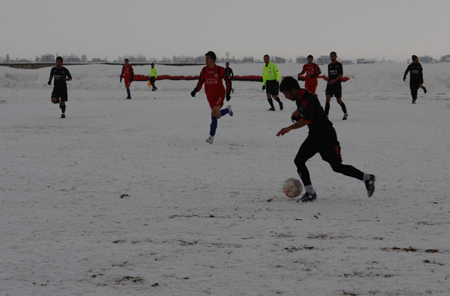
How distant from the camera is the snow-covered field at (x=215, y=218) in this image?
433 centimetres

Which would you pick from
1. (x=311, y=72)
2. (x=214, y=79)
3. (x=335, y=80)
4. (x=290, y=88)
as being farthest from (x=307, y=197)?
(x=311, y=72)

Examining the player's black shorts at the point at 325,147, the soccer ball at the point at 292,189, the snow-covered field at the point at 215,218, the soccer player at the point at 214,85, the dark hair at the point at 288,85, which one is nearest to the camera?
the snow-covered field at the point at 215,218

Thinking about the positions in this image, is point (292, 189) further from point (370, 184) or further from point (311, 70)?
point (311, 70)

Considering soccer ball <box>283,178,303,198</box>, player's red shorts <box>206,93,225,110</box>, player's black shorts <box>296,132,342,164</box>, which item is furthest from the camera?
player's red shorts <box>206,93,225,110</box>

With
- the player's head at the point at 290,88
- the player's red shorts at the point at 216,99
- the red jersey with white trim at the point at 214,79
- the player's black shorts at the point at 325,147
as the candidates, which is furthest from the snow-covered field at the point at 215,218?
the player's head at the point at 290,88

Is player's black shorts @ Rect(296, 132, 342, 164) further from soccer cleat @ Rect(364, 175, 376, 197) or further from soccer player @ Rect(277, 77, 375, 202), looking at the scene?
soccer cleat @ Rect(364, 175, 376, 197)

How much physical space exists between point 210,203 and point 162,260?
2237 millimetres


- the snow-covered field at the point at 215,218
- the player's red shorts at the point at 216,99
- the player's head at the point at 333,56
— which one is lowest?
the snow-covered field at the point at 215,218

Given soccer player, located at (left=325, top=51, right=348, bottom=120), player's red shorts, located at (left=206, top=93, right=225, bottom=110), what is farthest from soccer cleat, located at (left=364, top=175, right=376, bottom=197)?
soccer player, located at (left=325, top=51, right=348, bottom=120)

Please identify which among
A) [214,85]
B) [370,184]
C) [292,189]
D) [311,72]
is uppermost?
[311,72]

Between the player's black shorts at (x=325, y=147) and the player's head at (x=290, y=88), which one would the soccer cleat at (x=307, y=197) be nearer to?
the player's black shorts at (x=325, y=147)

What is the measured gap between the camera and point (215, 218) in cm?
621

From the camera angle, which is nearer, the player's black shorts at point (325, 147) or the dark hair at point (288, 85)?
the dark hair at point (288, 85)

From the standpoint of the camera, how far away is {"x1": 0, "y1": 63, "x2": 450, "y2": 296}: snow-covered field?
14.2ft
